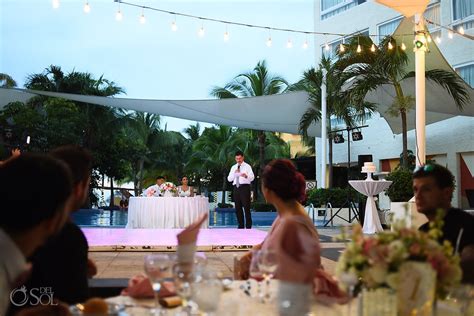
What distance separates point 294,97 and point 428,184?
439 inches

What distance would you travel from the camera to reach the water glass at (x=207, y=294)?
1.25m

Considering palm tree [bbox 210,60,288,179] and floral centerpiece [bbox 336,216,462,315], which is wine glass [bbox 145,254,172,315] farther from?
palm tree [bbox 210,60,288,179]

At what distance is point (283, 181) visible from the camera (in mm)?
2357

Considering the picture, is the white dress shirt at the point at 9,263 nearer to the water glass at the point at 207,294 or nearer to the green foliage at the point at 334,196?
the water glass at the point at 207,294

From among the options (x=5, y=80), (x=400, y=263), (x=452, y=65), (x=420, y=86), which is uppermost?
(x=5, y=80)

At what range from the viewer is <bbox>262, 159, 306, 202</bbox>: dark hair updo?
93.0 inches

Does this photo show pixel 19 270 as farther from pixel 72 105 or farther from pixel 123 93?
pixel 123 93

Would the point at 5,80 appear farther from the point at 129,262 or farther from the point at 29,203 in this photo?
the point at 29,203

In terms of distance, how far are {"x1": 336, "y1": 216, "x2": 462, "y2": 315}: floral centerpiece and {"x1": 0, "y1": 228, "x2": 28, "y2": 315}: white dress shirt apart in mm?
704

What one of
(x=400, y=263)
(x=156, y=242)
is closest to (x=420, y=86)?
(x=156, y=242)

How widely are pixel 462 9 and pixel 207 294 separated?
607 inches

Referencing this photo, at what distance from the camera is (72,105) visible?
20.0 m

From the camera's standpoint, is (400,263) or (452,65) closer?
(400,263)

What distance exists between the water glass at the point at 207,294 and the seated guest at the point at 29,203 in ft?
1.10
